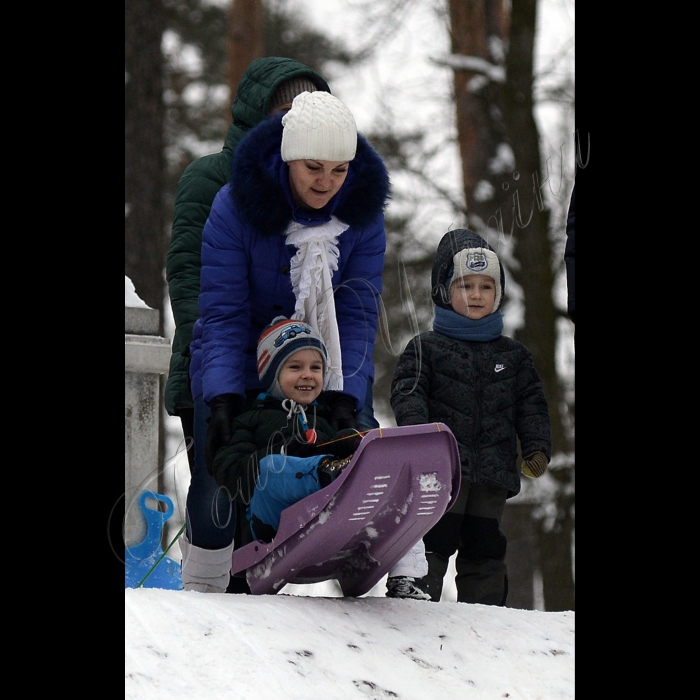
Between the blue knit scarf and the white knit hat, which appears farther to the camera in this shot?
the blue knit scarf

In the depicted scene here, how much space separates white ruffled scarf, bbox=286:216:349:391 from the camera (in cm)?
364

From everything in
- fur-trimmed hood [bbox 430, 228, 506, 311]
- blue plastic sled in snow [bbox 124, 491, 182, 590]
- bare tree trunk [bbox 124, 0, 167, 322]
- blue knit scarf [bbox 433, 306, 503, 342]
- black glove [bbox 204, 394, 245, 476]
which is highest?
bare tree trunk [bbox 124, 0, 167, 322]

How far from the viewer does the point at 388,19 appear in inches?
334

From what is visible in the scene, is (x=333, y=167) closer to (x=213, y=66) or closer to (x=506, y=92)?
(x=506, y=92)

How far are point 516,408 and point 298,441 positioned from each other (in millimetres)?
893

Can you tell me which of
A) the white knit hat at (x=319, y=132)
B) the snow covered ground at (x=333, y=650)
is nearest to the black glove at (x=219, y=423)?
the snow covered ground at (x=333, y=650)

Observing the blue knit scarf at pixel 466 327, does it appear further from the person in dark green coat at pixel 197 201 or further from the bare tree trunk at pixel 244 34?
the bare tree trunk at pixel 244 34

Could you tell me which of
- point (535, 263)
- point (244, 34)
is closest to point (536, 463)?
point (535, 263)

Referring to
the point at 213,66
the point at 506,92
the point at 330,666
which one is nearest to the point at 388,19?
the point at 506,92

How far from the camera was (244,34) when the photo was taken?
29.7 feet

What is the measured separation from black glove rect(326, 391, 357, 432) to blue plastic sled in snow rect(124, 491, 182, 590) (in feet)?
3.34

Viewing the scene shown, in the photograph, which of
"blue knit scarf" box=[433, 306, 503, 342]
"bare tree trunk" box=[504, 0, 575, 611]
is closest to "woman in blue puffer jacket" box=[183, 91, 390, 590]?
"blue knit scarf" box=[433, 306, 503, 342]

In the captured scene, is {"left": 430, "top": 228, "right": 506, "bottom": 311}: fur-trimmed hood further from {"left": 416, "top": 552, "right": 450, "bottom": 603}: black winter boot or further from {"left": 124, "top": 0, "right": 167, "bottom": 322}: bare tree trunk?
{"left": 124, "top": 0, "right": 167, "bottom": 322}: bare tree trunk

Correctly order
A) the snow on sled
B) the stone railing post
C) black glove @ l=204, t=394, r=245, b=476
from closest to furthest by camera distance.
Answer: the snow on sled < black glove @ l=204, t=394, r=245, b=476 < the stone railing post
